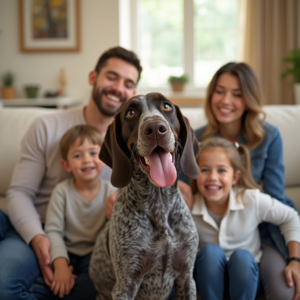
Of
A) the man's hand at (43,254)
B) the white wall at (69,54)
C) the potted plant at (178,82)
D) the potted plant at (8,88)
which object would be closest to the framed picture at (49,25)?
the white wall at (69,54)

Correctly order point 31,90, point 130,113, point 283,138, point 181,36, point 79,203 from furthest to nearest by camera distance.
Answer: point 181,36
point 31,90
point 283,138
point 79,203
point 130,113

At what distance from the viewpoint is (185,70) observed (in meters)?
6.16

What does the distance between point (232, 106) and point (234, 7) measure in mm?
4276

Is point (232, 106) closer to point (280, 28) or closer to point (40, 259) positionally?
point (40, 259)

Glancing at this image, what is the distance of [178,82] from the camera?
5.75 meters

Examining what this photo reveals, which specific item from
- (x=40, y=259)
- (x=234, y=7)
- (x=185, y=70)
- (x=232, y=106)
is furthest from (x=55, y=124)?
(x=234, y=7)

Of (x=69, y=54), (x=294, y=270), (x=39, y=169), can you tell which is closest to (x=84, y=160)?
(x=39, y=169)

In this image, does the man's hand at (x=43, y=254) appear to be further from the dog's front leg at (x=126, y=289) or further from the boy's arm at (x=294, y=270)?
the boy's arm at (x=294, y=270)

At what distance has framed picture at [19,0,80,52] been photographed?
226 inches

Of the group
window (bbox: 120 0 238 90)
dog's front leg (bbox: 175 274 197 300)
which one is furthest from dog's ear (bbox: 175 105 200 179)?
window (bbox: 120 0 238 90)

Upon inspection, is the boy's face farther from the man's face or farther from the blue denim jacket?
the blue denim jacket

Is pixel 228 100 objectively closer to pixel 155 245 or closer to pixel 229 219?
pixel 229 219

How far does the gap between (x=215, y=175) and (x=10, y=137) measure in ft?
5.20

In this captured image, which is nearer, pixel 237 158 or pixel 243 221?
pixel 243 221
